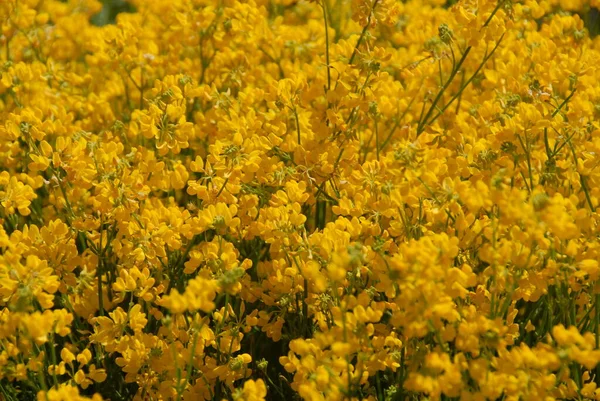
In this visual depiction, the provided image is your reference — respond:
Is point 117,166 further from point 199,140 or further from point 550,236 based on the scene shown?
point 550,236

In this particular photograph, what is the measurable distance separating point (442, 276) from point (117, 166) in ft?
3.06

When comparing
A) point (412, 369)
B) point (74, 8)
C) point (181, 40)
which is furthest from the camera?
point (74, 8)

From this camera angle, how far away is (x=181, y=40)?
3.31 m

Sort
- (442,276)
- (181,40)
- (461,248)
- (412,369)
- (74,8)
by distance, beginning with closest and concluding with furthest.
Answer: (442,276), (412,369), (461,248), (181,40), (74,8)

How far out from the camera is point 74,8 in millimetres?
4344

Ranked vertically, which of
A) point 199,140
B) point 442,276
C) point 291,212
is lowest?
point 199,140

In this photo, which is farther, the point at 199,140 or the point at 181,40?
the point at 181,40

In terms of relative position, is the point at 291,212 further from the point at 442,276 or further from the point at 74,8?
the point at 74,8

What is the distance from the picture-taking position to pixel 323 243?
2055mm

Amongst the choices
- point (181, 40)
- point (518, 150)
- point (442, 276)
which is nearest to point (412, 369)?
point (442, 276)

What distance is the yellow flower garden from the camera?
5.70ft

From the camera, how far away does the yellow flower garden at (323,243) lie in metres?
1.74

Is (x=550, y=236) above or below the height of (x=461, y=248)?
above

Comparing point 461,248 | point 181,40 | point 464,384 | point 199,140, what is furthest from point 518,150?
point 181,40
